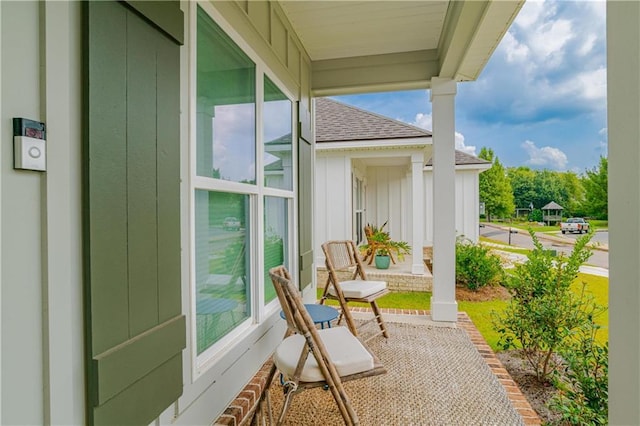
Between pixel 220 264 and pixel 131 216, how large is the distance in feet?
2.93

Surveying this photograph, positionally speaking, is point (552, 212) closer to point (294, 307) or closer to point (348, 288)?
point (348, 288)

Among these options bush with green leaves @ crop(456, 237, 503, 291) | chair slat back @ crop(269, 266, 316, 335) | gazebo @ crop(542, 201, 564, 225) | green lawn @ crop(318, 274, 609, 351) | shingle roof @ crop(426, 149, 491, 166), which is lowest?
green lawn @ crop(318, 274, 609, 351)

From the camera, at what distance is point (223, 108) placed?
205 centimetres

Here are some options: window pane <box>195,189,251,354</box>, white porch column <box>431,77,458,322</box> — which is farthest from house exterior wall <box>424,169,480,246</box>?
window pane <box>195,189,251,354</box>

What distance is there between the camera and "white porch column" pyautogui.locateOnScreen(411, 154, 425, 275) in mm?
6086

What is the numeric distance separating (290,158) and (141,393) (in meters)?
2.51

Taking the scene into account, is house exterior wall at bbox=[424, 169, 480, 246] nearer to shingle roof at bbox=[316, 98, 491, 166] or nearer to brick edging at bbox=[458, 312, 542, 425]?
shingle roof at bbox=[316, 98, 491, 166]

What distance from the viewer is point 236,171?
2223mm

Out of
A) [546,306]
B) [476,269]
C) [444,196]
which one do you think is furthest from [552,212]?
[546,306]

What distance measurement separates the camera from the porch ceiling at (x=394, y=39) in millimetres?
2652

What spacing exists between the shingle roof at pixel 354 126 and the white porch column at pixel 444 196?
239cm

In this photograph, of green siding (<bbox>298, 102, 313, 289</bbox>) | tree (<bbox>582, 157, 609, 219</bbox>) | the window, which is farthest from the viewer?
green siding (<bbox>298, 102, 313, 289</bbox>)

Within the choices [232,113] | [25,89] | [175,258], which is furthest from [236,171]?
[25,89]

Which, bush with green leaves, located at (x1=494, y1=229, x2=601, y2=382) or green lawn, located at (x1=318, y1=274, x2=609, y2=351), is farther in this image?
green lawn, located at (x1=318, y1=274, x2=609, y2=351)
